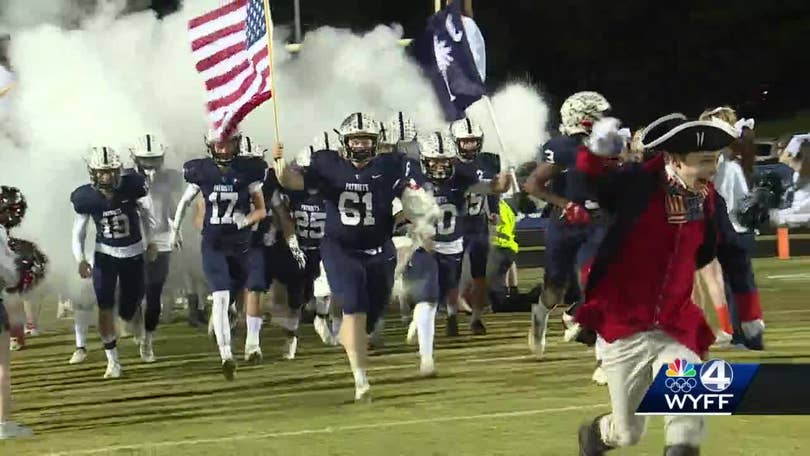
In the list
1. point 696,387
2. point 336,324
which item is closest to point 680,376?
point 696,387

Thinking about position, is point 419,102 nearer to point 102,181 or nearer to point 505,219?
point 505,219

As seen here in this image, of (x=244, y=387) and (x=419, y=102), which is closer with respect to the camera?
(x=244, y=387)

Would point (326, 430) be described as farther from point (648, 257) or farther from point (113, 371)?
point (113, 371)

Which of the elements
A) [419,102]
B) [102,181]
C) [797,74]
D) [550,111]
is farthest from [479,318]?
[797,74]

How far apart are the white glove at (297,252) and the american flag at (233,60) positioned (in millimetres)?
1053

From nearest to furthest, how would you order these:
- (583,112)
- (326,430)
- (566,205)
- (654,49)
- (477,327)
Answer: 1. (326,430)
2. (566,205)
3. (583,112)
4. (477,327)
5. (654,49)

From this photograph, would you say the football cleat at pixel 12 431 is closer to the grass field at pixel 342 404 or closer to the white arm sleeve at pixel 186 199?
the grass field at pixel 342 404

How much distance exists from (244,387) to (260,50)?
2.72m

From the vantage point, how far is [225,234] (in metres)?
10.7

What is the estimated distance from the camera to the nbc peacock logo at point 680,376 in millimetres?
5777

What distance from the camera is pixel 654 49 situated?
30.7m

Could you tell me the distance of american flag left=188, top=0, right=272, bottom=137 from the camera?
36.0 ft

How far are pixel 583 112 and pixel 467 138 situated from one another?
7.99 ft

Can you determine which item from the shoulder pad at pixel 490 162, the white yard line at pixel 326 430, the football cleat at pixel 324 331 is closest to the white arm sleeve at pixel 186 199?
the football cleat at pixel 324 331
